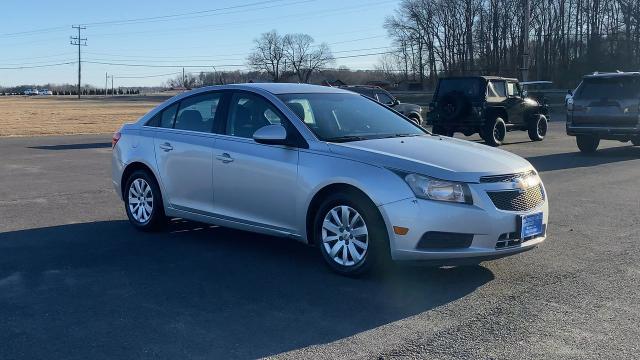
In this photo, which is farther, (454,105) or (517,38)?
(517,38)

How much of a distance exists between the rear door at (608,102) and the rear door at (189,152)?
11761 mm

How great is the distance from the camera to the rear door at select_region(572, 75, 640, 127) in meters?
15.8

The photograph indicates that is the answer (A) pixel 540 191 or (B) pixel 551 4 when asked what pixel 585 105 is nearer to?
(A) pixel 540 191

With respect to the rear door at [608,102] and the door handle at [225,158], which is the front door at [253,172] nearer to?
the door handle at [225,158]

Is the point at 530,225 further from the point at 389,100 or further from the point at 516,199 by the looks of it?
the point at 389,100

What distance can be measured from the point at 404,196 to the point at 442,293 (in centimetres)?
81

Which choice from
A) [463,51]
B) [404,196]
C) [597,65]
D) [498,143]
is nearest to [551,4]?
[463,51]

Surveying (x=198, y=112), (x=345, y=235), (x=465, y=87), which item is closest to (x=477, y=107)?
(x=465, y=87)

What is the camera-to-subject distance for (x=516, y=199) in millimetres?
5582

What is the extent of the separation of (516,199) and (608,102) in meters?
11.8

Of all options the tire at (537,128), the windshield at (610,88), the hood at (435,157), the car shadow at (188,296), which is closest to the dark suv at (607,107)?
the windshield at (610,88)

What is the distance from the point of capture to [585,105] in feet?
53.6

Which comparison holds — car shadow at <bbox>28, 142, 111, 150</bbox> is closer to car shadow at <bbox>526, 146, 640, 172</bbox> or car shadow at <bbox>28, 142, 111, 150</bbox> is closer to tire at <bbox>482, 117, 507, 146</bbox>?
tire at <bbox>482, 117, 507, 146</bbox>

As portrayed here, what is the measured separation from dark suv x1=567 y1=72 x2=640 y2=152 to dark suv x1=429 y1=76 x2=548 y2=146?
126 inches
